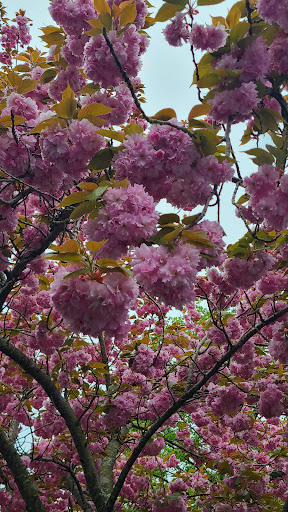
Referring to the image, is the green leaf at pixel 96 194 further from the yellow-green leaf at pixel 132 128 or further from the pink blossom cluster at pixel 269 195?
the pink blossom cluster at pixel 269 195

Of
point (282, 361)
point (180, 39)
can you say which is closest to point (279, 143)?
point (180, 39)

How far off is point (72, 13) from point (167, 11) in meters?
0.68

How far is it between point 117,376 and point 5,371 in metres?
1.54

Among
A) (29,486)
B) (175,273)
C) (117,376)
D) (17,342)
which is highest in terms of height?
(17,342)

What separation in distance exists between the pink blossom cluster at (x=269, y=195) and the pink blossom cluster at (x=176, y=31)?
95 cm

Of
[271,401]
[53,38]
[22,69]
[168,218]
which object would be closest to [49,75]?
[53,38]

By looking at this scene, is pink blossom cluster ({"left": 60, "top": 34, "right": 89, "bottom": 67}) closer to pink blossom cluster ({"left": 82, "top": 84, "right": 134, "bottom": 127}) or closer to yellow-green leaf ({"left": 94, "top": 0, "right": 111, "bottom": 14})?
pink blossom cluster ({"left": 82, "top": 84, "right": 134, "bottom": 127})

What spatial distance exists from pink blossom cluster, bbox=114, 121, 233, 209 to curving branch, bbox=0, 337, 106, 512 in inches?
89.8

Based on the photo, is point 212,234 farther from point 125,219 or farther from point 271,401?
point 271,401

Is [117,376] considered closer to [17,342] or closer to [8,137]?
[17,342]

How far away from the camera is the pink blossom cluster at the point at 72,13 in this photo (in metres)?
2.53

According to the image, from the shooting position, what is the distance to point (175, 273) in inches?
55.3

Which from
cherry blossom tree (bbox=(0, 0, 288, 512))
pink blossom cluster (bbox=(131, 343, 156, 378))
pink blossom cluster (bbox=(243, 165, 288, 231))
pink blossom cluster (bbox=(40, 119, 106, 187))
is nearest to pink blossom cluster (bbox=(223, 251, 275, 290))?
cherry blossom tree (bbox=(0, 0, 288, 512))

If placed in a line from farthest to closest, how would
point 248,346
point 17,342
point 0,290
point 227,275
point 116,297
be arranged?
point 17,342 → point 248,346 → point 0,290 → point 227,275 → point 116,297
